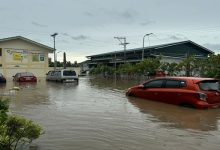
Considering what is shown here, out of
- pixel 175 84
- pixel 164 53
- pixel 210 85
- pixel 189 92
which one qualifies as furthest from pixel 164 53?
pixel 189 92

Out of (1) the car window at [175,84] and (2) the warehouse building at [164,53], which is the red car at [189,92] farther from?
(2) the warehouse building at [164,53]

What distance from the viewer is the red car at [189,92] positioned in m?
14.2

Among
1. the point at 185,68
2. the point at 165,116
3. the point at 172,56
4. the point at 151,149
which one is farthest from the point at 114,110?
the point at 172,56


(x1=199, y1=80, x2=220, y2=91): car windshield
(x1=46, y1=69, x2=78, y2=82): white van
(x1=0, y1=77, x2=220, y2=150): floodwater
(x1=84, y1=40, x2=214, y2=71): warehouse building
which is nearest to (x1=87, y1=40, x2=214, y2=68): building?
(x1=84, y1=40, x2=214, y2=71): warehouse building

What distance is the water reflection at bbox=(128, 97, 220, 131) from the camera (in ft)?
36.7

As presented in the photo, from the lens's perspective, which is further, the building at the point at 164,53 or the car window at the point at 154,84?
the building at the point at 164,53

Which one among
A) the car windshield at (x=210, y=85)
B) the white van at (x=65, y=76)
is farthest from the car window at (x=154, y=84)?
the white van at (x=65, y=76)

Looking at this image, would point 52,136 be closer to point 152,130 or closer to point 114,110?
point 152,130

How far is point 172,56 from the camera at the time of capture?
65.1 m

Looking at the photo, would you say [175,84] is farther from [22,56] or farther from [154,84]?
[22,56]

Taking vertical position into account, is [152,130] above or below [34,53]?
below

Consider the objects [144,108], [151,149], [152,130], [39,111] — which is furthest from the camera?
[144,108]

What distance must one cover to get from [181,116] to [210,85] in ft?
8.50

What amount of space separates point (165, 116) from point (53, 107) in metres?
4.84
